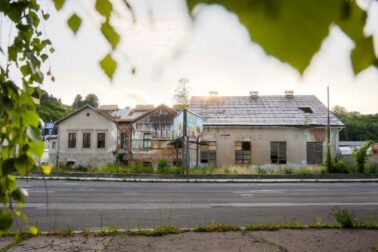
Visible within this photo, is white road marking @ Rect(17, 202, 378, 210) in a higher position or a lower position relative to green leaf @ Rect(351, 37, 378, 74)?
lower

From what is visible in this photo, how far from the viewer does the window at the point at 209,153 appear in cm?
3350

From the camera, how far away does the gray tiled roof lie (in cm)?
3400

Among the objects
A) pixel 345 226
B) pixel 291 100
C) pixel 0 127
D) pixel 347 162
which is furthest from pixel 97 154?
pixel 0 127

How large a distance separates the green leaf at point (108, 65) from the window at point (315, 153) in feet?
109

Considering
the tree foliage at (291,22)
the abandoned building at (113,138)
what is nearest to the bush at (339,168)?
the abandoned building at (113,138)

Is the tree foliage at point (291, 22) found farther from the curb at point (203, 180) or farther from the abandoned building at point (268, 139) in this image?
the abandoned building at point (268, 139)

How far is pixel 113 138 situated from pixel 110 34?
3461cm

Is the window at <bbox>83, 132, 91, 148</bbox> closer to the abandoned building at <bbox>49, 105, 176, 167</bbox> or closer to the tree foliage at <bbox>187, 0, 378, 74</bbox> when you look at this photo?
the abandoned building at <bbox>49, 105, 176, 167</bbox>

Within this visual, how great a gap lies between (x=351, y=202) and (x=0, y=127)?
494 inches

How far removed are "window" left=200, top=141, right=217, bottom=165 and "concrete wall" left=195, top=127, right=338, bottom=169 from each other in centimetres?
34

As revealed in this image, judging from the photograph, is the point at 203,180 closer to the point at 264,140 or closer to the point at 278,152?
the point at 264,140

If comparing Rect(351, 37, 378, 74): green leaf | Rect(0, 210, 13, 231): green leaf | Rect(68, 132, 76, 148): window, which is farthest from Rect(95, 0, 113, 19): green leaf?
Rect(68, 132, 76, 148): window

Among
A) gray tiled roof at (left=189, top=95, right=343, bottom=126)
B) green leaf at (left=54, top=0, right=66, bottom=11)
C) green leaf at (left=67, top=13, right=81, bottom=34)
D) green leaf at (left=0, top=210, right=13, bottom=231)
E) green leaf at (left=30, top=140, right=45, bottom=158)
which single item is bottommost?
green leaf at (left=0, top=210, right=13, bottom=231)

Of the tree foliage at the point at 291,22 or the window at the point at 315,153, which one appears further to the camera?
the window at the point at 315,153
